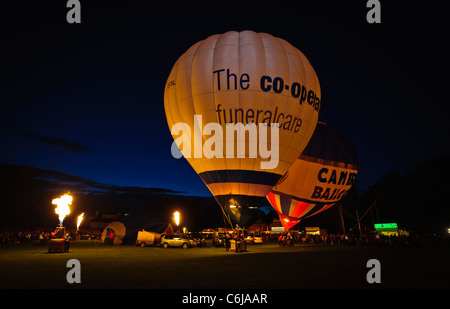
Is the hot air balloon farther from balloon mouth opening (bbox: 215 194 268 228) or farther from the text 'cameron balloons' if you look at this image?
the text 'cameron balloons'

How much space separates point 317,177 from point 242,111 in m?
12.7

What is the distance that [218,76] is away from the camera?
53.1ft

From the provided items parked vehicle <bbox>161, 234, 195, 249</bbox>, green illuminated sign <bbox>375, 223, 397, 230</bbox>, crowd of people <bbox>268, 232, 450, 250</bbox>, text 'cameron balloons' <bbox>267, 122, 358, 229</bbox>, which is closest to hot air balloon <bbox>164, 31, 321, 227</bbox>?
text 'cameron balloons' <bbox>267, 122, 358, 229</bbox>

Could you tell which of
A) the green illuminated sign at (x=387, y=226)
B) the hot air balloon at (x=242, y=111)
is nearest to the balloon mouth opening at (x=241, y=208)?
the hot air balloon at (x=242, y=111)

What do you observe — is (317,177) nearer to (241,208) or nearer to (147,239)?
(241,208)

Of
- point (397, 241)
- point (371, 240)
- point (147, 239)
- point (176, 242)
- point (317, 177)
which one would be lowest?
point (371, 240)

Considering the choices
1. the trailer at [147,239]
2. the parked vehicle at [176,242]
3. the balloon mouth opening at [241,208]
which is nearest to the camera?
the balloon mouth opening at [241,208]

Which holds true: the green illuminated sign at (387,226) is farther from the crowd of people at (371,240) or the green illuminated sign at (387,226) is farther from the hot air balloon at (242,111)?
the hot air balloon at (242,111)

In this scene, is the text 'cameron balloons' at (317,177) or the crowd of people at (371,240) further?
the text 'cameron balloons' at (317,177)

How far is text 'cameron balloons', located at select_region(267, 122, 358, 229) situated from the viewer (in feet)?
83.9

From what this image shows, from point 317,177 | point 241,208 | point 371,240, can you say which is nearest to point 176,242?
point 241,208

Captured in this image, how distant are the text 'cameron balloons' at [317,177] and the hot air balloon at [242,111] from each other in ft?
26.8

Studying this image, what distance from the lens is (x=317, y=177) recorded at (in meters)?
25.8

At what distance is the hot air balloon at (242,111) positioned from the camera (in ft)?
52.5
